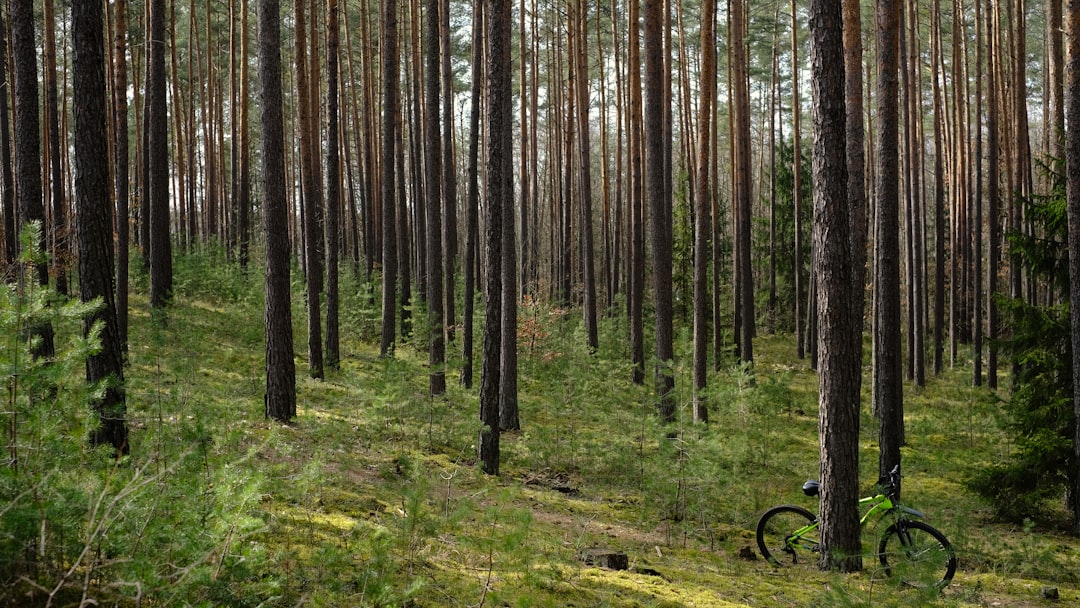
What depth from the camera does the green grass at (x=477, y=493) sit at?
3943 mm

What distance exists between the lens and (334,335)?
1523 cm

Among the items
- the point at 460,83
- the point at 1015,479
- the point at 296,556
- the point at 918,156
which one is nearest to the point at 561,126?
the point at 460,83

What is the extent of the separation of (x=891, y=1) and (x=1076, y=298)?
4.18 meters

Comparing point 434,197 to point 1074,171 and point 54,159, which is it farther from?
point 1074,171

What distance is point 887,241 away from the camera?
10398 mm

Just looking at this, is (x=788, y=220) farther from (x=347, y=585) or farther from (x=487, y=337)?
(x=347, y=585)

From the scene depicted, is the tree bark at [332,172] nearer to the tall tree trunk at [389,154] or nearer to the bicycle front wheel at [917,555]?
the tall tree trunk at [389,154]

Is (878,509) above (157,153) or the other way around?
the other way around

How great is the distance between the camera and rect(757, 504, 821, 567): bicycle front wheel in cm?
753

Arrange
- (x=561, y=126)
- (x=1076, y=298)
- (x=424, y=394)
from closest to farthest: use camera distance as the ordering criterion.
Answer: (x=1076, y=298), (x=424, y=394), (x=561, y=126)

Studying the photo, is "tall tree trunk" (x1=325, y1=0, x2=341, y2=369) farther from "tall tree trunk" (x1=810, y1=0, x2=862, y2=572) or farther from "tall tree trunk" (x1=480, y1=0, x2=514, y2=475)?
"tall tree trunk" (x1=810, y1=0, x2=862, y2=572)

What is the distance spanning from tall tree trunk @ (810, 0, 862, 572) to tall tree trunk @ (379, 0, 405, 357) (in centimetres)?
918

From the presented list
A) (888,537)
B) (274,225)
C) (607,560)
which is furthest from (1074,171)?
(274,225)

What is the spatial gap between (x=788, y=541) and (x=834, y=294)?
245 cm
